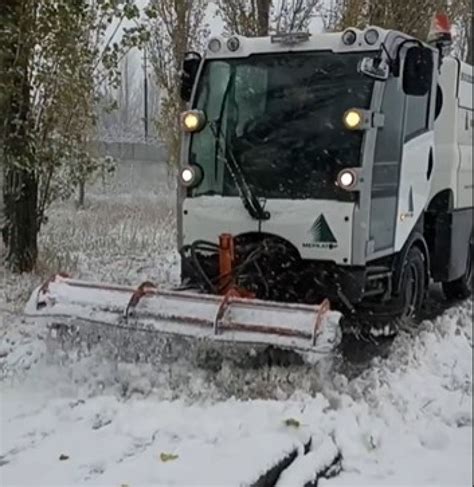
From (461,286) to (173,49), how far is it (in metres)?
7.08

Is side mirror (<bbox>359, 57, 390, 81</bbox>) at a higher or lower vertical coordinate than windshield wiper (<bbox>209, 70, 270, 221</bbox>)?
higher

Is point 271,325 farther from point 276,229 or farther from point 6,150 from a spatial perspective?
point 6,150

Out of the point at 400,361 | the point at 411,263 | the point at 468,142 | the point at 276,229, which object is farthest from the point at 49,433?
the point at 468,142

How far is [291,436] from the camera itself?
159 inches

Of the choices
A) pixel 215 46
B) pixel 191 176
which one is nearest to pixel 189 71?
pixel 215 46

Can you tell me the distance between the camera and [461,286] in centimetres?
820

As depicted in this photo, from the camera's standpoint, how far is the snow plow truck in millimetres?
5238

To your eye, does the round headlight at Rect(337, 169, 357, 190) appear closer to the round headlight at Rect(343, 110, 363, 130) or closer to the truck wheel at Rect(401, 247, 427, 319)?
the round headlight at Rect(343, 110, 363, 130)

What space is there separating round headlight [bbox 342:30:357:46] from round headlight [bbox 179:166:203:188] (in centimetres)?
146

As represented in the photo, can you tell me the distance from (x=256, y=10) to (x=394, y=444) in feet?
28.3

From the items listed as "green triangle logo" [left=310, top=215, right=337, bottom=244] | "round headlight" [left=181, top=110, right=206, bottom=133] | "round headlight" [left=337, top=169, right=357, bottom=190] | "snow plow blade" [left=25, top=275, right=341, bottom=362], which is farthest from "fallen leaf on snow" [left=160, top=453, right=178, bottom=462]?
"round headlight" [left=181, top=110, right=206, bottom=133]

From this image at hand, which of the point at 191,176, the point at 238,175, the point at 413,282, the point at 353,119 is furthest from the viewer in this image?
the point at 413,282

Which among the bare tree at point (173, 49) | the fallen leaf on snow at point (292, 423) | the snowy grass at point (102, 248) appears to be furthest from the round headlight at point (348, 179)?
the bare tree at point (173, 49)

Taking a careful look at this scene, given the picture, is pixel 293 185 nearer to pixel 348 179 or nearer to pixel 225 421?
pixel 348 179
